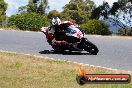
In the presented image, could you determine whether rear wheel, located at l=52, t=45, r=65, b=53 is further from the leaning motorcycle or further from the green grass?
the green grass

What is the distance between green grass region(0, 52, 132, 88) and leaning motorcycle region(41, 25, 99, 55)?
113 inches

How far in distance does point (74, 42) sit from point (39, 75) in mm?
5517

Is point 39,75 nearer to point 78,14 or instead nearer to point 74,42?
point 74,42

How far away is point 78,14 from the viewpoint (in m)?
46.3

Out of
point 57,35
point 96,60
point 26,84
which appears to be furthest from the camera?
point 57,35

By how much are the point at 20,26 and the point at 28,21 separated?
69cm

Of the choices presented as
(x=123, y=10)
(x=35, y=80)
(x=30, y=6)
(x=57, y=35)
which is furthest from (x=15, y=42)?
(x=30, y=6)

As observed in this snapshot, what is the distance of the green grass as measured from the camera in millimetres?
7266

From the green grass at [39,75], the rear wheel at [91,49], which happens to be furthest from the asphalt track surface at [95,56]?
the green grass at [39,75]

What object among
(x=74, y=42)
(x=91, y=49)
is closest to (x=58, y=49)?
(x=74, y=42)

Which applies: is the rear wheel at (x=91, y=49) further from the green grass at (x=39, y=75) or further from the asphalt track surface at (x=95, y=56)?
the green grass at (x=39, y=75)

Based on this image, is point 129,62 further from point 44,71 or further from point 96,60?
point 44,71

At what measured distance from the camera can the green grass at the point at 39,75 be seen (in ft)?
23.8

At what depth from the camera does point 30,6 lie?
135ft
